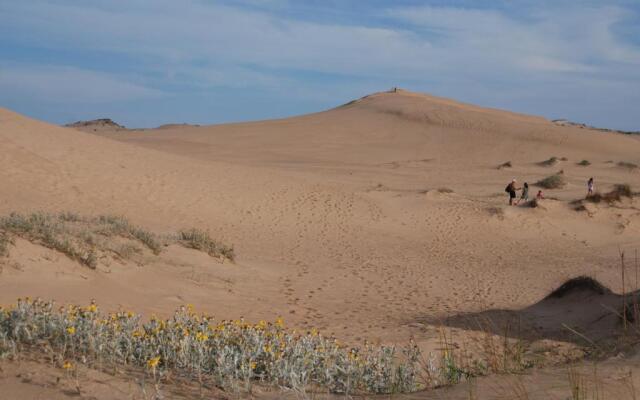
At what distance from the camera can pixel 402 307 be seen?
30.9ft

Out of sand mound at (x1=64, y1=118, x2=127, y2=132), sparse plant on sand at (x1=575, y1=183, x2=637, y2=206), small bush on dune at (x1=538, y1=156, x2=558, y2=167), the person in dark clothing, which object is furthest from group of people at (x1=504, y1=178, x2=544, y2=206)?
sand mound at (x1=64, y1=118, x2=127, y2=132)

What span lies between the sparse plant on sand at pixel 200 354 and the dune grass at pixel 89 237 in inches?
148

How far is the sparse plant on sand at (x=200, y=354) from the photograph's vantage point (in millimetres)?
3824

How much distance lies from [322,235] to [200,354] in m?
12.0

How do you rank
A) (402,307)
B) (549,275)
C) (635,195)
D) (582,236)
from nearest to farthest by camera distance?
(402,307) < (549,275) < (582,236) < (635,195)

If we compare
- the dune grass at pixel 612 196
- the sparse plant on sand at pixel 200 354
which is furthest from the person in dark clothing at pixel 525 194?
the sparse plant on sand at pixel 200 354

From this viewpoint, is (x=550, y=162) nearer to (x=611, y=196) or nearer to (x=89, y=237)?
(x=611, y=196)

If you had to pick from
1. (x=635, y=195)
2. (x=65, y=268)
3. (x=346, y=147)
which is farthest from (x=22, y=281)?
(x=346, y=147)

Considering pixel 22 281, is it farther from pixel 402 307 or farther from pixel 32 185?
pixel 32 185

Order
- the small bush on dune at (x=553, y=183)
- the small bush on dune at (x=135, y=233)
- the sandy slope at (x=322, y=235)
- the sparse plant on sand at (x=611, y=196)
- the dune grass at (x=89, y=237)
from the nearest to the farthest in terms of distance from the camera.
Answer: the dune grass at (x=89, y=237), the sandy slope at (x=322, y=235), the small bush on dune at (x=135, y=233), the sparse plant on sand at (x=611, y=196), the small bush on dune at (x=553, y=183)

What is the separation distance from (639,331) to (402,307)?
5.00 metres

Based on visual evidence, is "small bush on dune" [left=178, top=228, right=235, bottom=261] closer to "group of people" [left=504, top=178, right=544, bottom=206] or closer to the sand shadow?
the sand shadow

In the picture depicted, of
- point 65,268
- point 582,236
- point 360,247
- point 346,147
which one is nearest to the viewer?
point 65,268

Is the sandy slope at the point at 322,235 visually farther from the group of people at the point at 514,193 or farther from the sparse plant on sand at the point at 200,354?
the sparse plant on sand at the point at 200,354
